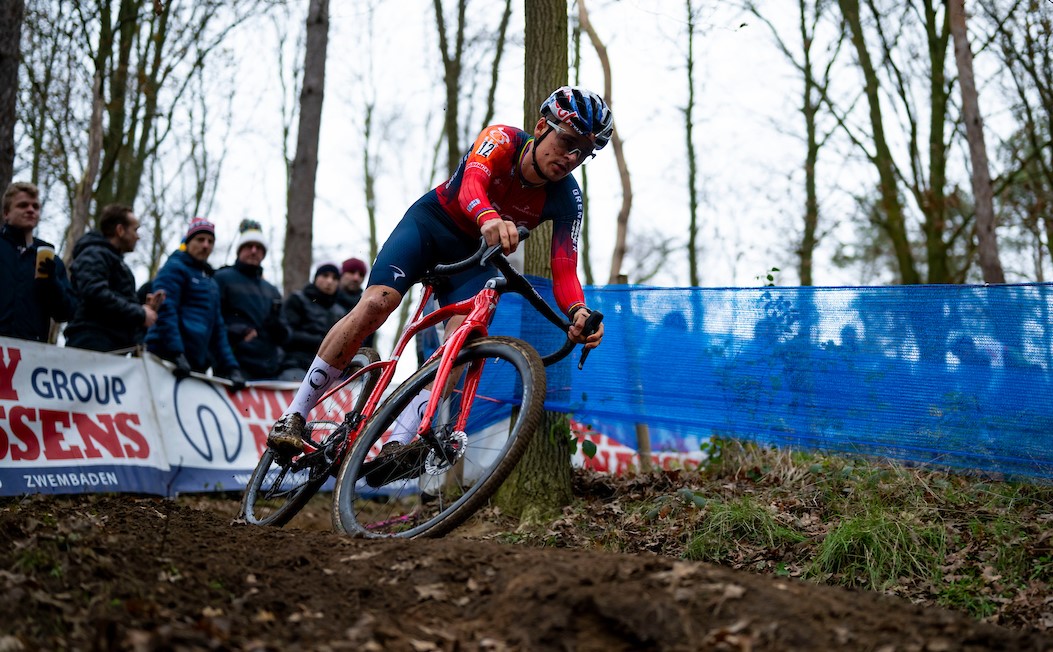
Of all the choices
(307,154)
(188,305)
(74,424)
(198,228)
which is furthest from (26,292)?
(307,154)

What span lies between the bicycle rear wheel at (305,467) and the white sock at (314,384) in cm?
15

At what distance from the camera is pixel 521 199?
511cm

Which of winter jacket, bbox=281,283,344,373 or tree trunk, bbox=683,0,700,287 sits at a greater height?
tree trunk, bbox=683,0,700,287

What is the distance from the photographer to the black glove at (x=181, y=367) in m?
8.40

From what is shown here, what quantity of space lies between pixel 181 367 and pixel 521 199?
4643mm

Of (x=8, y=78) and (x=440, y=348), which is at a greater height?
(x=8, y=78)

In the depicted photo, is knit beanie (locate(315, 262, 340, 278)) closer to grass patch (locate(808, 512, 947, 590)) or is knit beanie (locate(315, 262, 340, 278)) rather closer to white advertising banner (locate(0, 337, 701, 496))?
white advertising banner (locate(0, 337, 701, 496))

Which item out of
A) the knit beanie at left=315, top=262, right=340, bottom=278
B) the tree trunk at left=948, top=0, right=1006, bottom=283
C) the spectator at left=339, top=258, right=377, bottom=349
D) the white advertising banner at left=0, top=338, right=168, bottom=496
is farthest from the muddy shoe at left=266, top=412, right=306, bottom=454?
the tree trunk at left=948, top=0, right=1006, bottom=283

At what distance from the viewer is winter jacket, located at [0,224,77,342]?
691cm

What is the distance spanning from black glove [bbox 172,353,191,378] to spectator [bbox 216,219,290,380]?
84 cm

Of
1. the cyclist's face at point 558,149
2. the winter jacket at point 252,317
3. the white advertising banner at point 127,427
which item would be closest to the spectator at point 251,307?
the winter jacket at point 252,317

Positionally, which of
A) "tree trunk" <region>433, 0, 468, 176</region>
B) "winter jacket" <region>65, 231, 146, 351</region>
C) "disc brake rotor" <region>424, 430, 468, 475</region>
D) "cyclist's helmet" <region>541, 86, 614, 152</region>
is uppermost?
"tree trunk" <region>433, 0, 468, 176</region>

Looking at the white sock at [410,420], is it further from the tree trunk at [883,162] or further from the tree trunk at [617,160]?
the tree trunk at [883,162]

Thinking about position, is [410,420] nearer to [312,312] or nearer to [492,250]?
[492,250]
